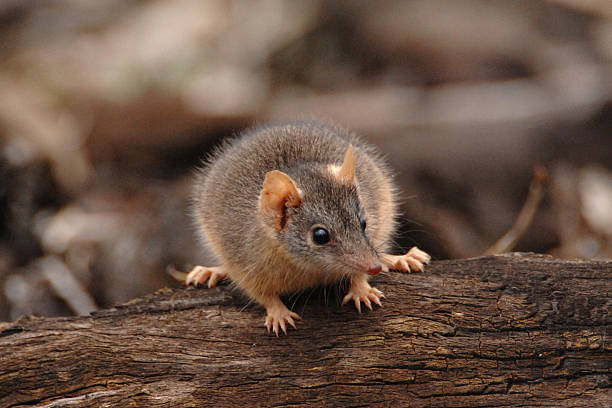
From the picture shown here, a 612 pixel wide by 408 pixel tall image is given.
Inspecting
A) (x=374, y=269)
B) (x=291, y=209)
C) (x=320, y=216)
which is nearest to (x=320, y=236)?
(x=320, y=216)

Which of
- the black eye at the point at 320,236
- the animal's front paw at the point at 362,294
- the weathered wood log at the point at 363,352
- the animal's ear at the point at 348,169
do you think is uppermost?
the animal's ear at the point at 348,169

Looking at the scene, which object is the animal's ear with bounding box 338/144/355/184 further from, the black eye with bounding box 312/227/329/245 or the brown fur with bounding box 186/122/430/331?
the black eye with bounding box 312/227/329/245

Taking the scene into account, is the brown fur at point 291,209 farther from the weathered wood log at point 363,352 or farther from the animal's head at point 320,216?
the weathered wood log at point 363,352

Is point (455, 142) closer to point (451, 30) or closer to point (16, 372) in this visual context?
point (451, 30)

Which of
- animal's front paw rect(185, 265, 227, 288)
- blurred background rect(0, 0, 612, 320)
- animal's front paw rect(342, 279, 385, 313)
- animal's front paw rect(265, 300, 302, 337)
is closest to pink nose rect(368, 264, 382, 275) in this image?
animal's front paw rect(342, 279, 385, 313)

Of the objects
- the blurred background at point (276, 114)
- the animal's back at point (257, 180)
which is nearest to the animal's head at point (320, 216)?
the animal's back at point (257, 180)
